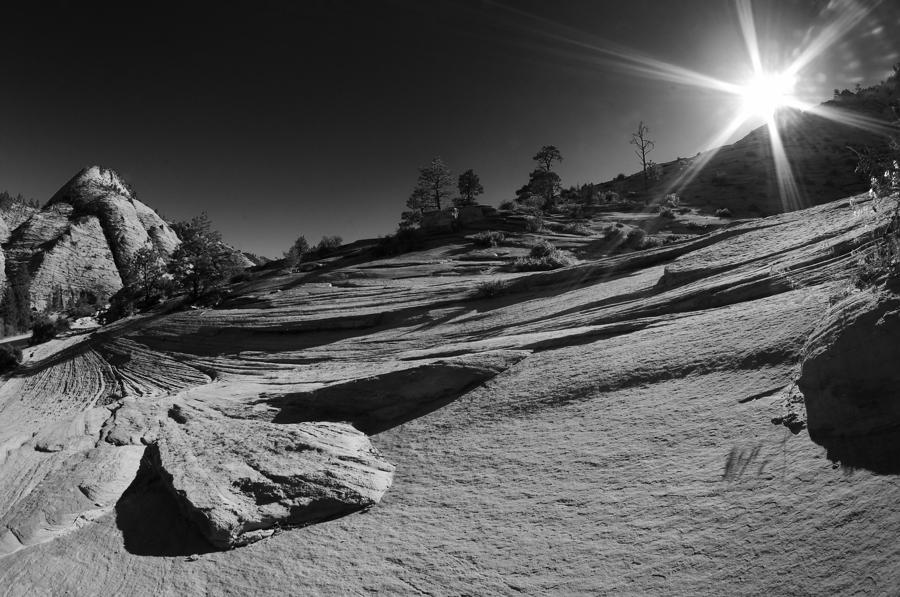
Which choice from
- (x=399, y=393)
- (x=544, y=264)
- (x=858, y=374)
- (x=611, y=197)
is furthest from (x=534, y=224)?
(x=858, y=374)

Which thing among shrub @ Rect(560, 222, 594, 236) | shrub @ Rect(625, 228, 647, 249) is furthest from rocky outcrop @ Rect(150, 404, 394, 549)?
shrub @ Rect(560, 222, 594, 236)

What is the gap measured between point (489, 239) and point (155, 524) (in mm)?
27397

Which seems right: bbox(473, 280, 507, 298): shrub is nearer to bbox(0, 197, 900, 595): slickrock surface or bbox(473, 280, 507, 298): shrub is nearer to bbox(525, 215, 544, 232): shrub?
bbox(0, 197, 900, 595): slickrock surface

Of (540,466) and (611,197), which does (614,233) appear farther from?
(540,466)

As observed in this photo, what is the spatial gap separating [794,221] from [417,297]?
13.2 m

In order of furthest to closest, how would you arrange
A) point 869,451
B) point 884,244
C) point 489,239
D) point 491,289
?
point 489,239 → point 491,289 → point 884,244 → point 869,451

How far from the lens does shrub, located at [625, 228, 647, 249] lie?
2496 centimetres

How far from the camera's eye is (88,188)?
124 meters

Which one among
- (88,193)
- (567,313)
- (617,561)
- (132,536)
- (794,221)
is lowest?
(132,536)

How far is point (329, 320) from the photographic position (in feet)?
56.7

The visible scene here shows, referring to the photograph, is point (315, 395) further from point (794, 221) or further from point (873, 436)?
point (794, 221)

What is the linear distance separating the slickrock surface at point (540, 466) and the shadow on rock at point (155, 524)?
0.04m

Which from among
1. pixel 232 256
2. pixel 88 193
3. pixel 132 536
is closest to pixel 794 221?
pixel 132 536

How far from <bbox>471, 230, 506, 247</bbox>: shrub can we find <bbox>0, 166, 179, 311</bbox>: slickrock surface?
287ft
